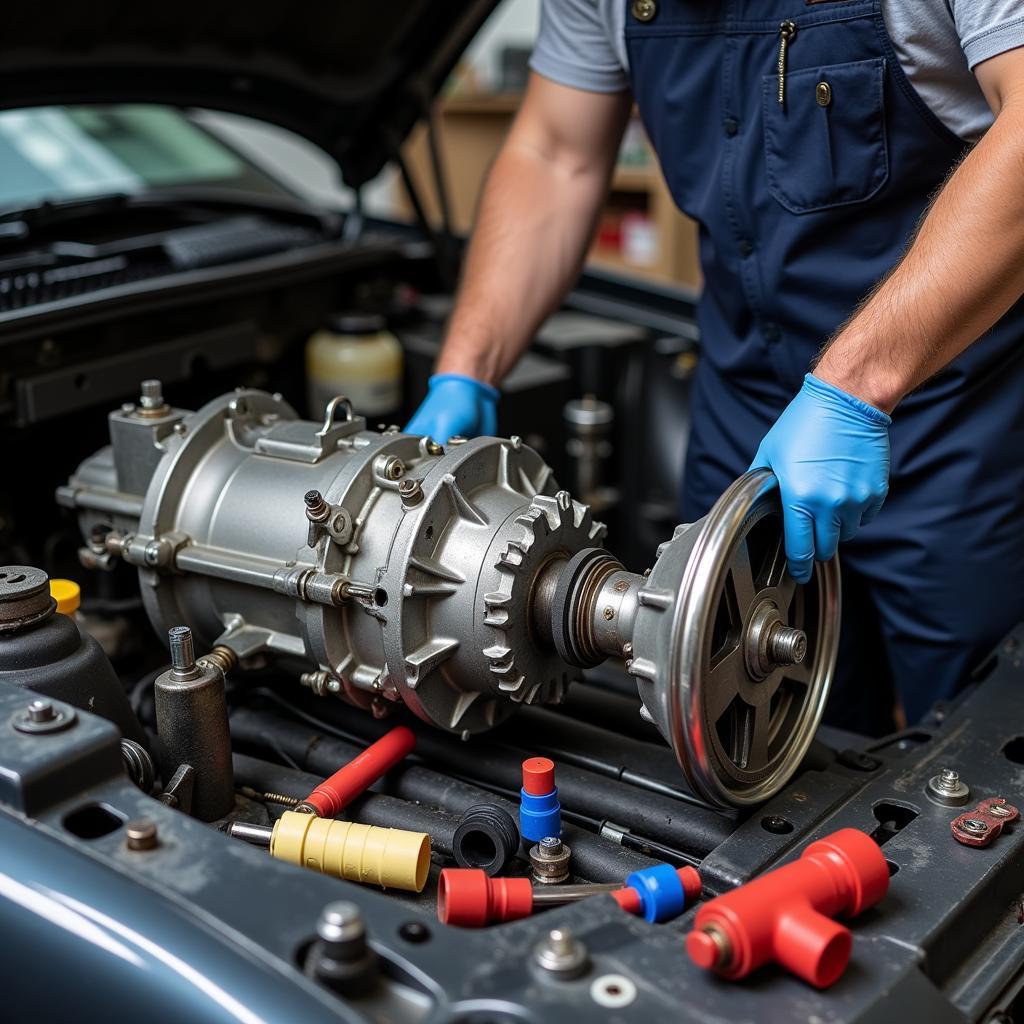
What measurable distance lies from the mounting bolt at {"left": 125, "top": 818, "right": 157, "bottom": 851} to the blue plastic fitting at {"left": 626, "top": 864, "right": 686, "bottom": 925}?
0.39m

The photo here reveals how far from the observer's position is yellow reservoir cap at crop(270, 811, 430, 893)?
113cm

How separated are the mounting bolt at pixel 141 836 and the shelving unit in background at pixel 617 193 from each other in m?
4.05

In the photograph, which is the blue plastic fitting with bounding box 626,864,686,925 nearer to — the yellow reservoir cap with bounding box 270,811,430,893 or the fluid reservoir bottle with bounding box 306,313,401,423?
the yellow reservoir cap with bounding box 270,811,430,893

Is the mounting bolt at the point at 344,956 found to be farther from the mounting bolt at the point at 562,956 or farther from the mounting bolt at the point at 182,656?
the mounting bolt at the point at 182,656

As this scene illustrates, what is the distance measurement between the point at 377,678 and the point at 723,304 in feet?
2.62

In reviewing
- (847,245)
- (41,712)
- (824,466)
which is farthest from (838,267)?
(41,712)

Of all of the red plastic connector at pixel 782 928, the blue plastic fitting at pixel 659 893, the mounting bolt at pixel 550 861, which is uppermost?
the red plastic connector at pixel 782 928

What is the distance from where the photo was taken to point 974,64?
1.31 metres

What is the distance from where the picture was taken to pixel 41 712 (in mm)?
1044

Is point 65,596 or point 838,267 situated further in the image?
point 838,267

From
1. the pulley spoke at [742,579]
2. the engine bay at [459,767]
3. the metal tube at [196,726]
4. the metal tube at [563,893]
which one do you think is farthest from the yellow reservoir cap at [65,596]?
the pulley spoke at [742,579]

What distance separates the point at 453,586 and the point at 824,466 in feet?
1.22

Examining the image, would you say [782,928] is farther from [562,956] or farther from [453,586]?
[453,586]

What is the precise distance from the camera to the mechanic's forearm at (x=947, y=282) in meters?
1.23
